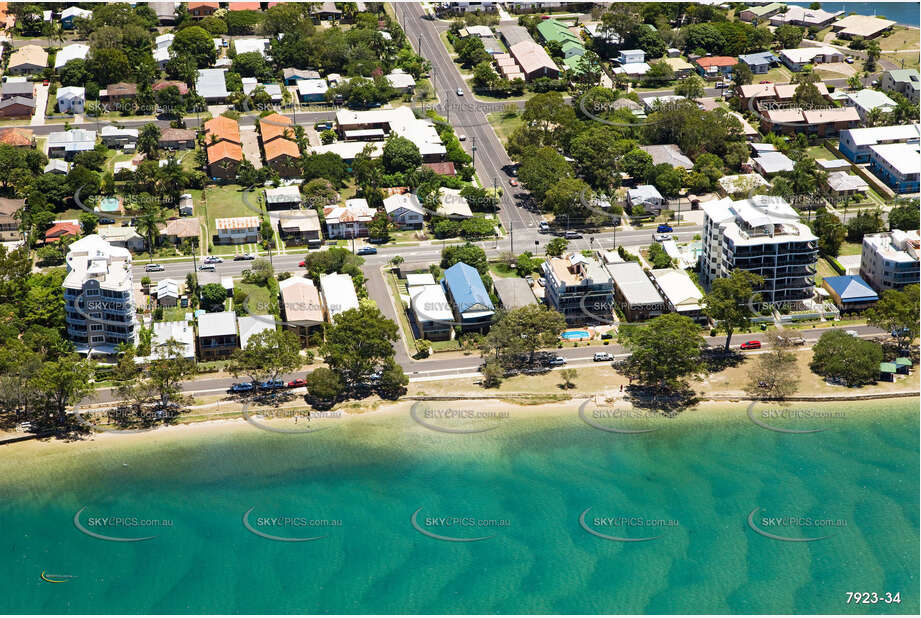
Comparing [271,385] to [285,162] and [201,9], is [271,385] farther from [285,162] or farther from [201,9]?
[201,9]

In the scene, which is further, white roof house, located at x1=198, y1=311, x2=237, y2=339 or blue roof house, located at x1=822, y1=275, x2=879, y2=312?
blue roof house, located at x1=822, y1=275, x2=879, y2=312

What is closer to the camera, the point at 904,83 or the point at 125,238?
the point at 125,238

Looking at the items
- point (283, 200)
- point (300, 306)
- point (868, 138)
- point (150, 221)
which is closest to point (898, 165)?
point (868, 138)

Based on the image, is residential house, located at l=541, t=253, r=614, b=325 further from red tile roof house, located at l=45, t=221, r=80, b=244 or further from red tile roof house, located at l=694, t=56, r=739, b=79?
red tile roof house, located at l=694, t=56, r=739, b=79

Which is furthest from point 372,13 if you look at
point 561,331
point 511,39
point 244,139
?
point 561,331

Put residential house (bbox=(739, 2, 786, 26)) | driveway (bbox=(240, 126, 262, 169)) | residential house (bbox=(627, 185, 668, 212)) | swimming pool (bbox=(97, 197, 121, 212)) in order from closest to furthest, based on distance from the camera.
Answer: swimming pool (bbox=(97, 197, 121, 212)) < residential house (bbox=(627, 185, 668, 212)) < driveway (bbox=(240, 126, 262, 169)) < residential house (bbox=(739, 2, 786, 26))

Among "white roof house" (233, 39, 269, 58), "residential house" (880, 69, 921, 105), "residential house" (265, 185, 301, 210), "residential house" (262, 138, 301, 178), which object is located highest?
"white roof house" (233, 39, 269, 58)

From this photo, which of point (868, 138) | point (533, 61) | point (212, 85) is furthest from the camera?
point (533, 61)

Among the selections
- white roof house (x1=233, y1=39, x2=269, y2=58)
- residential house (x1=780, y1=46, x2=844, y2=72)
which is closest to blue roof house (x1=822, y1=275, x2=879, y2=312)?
residential house (x1=780, y1=46, x2=844, y2=72)
